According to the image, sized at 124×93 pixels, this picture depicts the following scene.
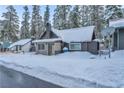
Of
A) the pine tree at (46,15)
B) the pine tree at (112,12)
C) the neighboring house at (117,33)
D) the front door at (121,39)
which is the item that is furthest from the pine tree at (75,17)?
the front door at (121,39)

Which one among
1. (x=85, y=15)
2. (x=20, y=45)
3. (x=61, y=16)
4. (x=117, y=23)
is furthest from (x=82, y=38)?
(x=20, y=45)

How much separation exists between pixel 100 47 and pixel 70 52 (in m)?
1.55

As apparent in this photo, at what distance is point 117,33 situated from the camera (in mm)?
13398

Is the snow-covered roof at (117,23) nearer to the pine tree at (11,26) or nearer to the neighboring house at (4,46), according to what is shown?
the pine tree at (11,26)

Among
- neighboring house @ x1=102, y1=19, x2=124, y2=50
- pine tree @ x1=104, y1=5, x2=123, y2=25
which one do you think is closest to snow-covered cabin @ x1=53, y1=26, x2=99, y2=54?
pine tree @ x1=104, y1=5, x2=123, y2=25

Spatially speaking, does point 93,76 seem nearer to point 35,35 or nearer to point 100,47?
point 100,47

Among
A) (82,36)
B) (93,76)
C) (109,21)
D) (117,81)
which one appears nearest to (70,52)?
(82,36)

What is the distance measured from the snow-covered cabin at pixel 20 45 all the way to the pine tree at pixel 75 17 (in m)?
2.11

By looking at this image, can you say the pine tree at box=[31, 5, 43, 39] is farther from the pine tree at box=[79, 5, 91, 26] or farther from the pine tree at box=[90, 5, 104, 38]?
the pine tree at box=[90, 5, 104, 38]

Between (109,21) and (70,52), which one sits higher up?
(109,21)

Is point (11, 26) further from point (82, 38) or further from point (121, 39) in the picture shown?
point (121, 39)

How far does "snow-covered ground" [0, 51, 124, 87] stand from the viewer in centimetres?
698

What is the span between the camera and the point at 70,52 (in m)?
11.0
